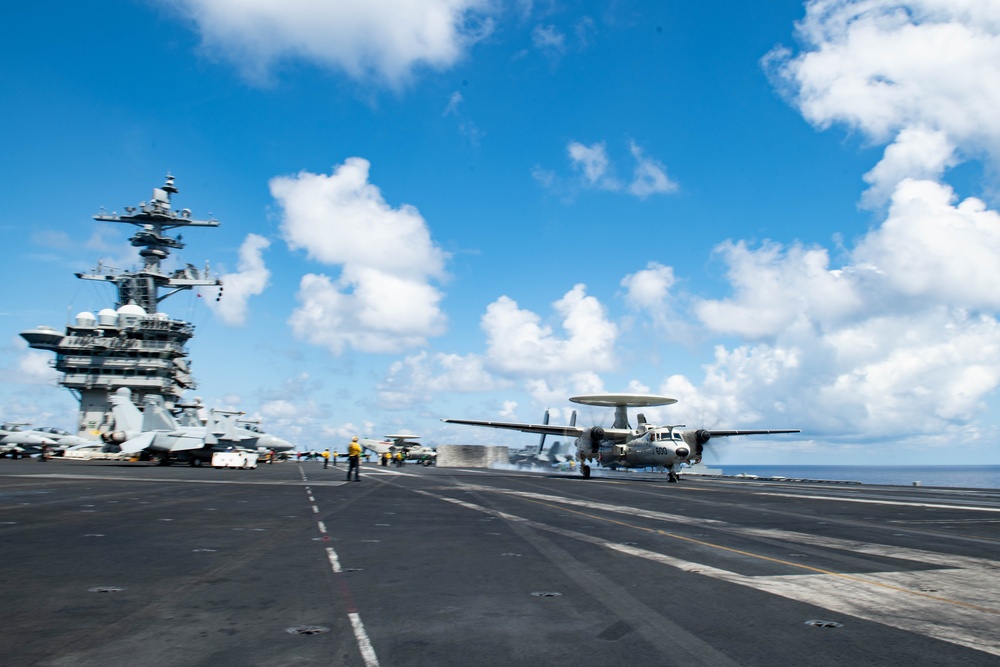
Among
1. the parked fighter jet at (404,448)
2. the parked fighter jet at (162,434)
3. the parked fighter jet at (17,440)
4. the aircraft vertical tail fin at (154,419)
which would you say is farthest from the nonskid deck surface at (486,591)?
the parked fighter jet at (404,448)

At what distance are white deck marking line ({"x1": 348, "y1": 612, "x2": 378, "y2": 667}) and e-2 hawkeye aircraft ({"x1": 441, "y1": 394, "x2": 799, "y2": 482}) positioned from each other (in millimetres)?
36129

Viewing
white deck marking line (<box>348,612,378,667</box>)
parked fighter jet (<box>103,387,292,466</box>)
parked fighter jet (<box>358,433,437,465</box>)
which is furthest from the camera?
parked fighter jet (<box>358,433,437,465</box>)

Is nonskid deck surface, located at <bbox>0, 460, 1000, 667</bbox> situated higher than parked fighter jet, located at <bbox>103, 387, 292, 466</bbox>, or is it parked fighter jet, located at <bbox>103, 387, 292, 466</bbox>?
parked fighter jet, located at <bbox>103, 387, 292, 466</bbox>

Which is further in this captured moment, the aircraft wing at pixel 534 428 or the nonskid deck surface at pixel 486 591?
the aircraft wing at pixel 534 428

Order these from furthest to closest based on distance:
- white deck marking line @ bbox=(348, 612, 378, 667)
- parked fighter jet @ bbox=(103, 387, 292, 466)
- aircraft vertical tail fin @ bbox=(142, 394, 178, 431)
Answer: aircraft vertical tail fin @ bbox=(142, 394, 178, 431) → parked fighter jet @ bbox=(103, 387, 292, 466) → white deck marking line @ bbox=(348, 612, 378, 667)

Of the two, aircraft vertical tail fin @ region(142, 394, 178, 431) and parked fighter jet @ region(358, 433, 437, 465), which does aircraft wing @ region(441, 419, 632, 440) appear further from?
parked fighter jet @ region(358, 433, 437, 465)

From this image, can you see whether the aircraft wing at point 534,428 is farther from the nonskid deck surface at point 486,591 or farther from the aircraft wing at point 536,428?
the nonskid deck surface at point 486,591

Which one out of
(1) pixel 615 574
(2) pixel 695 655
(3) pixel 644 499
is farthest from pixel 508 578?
(3) pixel 644 499

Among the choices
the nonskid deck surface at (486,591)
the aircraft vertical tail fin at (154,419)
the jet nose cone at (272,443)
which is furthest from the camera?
the jet nose cone at (272,443)

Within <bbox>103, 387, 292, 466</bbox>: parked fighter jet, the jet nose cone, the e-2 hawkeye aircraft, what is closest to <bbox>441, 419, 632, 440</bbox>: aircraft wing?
the e-2 hawkeye aircraft

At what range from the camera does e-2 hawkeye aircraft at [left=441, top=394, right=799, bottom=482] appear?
135 ft

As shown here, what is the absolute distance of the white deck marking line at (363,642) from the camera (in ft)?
17.2

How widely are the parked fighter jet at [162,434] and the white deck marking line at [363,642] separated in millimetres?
50139

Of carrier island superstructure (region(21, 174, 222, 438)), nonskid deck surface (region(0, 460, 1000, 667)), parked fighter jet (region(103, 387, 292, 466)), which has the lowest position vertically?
nonskid deck surface (region(0, 460, 1000, 667))
